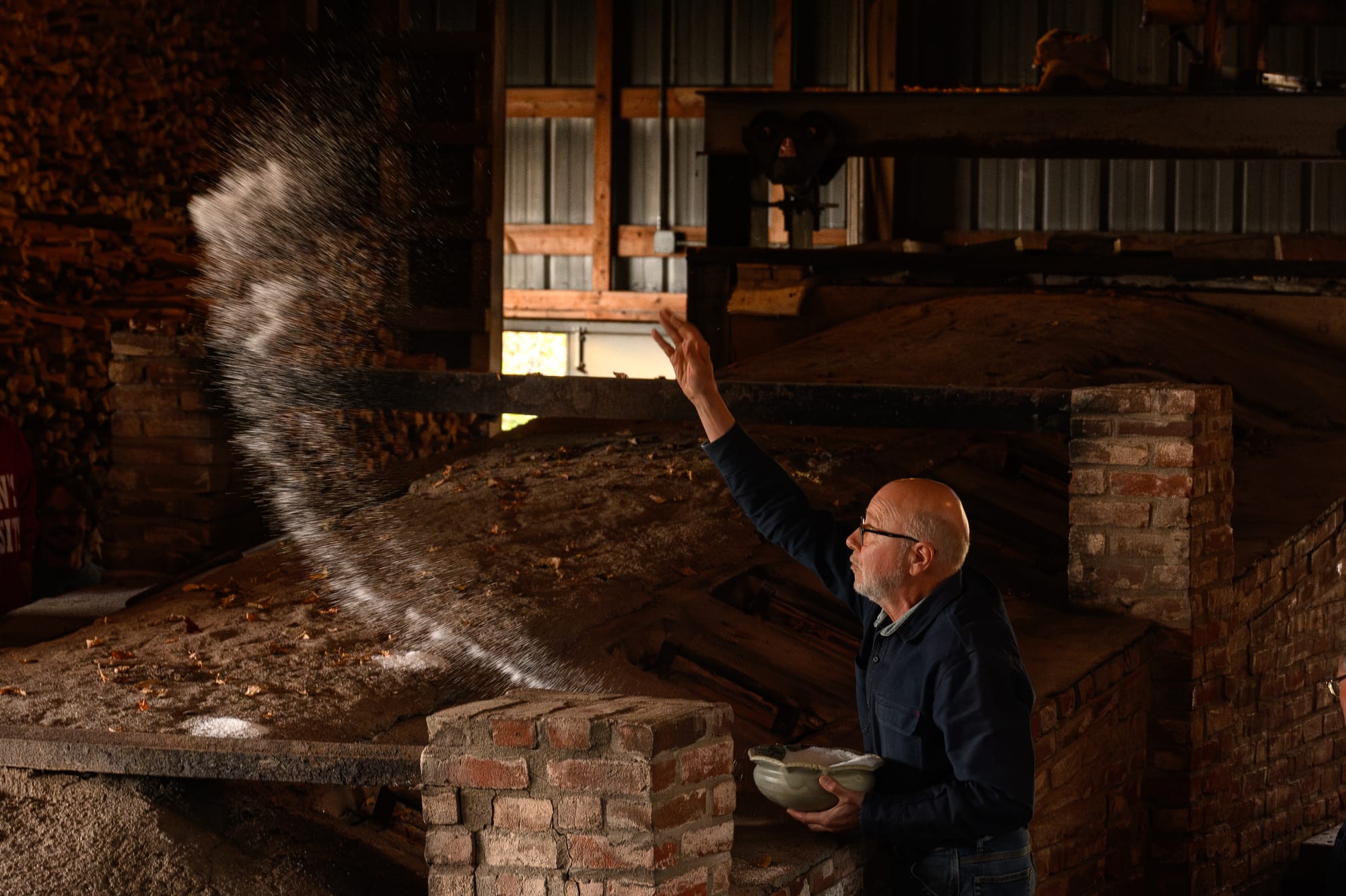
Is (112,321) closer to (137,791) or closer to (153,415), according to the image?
A: (153,415)

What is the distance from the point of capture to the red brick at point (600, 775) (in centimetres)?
298

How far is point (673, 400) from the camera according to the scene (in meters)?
6.05

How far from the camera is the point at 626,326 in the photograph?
16.7 m

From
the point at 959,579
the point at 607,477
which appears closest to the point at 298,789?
the point at 959,579

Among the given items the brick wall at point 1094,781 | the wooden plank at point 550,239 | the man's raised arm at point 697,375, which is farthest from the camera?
the wooden plank at point 550,239

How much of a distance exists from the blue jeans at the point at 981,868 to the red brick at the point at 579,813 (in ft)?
2.72

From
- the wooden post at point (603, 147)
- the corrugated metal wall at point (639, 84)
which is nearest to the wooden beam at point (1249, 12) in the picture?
the corrugated metal wall at point (639, 84)

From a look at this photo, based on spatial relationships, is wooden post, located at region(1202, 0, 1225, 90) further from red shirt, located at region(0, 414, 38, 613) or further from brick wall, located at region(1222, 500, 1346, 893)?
red shirt, located at region(0, 414, 38, 613)

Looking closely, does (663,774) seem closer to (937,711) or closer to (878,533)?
(937,711)

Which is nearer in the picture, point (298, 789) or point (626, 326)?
point (298, 789)

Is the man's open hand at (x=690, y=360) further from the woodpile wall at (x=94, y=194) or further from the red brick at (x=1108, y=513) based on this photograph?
the woodpile wall at (x=94, y=194)

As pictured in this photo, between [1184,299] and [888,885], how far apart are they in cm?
722

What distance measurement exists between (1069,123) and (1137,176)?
748cm

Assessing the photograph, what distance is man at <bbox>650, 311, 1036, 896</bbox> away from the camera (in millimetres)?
3176
